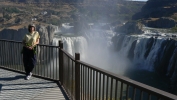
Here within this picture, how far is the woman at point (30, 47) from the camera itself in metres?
5.96

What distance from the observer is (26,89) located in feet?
18.6

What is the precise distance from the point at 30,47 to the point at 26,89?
1.21 meters

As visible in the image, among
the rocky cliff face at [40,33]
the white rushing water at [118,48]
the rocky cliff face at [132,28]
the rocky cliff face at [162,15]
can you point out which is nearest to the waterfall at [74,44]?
the white rushing water at [118,48]

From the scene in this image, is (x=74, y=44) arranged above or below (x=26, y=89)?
below

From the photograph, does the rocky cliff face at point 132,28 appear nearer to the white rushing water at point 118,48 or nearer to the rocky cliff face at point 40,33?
the white rushing water at point 118,48

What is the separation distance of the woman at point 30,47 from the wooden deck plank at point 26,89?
38cm

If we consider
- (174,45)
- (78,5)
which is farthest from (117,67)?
(78,5)

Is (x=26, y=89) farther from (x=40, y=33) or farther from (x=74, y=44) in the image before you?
(x=40, y=33)

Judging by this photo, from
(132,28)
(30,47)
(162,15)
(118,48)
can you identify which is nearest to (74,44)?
(118,48)

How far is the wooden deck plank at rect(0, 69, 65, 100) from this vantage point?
5215 millimetres

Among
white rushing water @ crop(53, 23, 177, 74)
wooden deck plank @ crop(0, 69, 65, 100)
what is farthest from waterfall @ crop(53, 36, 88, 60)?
wooden deck plank @ crop(0, 69, 65, 100)

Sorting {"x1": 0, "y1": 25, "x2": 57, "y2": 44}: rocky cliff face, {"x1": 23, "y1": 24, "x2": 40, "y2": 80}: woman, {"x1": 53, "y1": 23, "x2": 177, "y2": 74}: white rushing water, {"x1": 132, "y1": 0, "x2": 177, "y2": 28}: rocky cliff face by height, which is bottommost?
{"x1": 53, "y1": 23, "x2": 177, "y2": 74}: white rushing water

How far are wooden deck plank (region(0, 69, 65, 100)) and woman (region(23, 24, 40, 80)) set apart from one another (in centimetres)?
38

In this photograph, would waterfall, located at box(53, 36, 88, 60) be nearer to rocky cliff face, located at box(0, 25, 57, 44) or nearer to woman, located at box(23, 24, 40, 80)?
rocky cliff face, located at box(0, 25, 57, 44)
